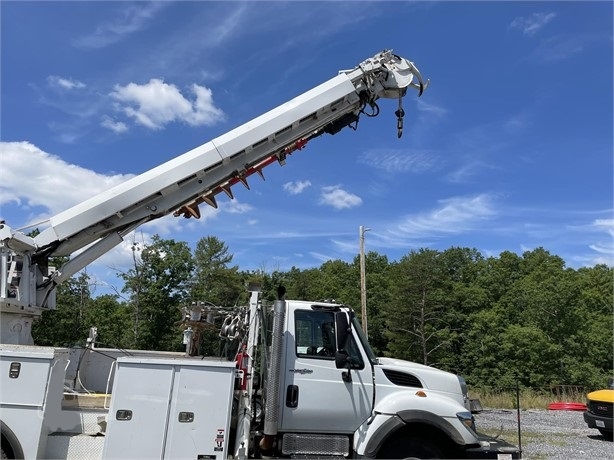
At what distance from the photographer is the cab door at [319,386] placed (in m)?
6.30

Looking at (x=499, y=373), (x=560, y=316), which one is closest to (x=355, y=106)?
(x=499, y=373)

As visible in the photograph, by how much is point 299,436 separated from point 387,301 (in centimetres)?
5223

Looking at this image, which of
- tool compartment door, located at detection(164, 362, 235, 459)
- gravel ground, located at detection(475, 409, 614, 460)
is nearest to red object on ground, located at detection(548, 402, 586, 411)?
gravel ground, located at detection(475, 409, 614, 460)

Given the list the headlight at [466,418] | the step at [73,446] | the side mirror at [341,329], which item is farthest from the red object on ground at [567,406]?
the step at [73,446]

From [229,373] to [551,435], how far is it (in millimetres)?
12003

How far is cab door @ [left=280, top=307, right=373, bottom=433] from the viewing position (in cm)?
630

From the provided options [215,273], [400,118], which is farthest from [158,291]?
[400,118]

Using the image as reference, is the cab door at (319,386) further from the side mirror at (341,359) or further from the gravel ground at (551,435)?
the gravel ground at (551,435)

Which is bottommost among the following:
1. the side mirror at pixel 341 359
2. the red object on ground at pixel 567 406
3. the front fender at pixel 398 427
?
the red object on ground at pixel 567 406

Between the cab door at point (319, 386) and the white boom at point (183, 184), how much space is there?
99.3 inches

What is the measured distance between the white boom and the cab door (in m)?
2.52

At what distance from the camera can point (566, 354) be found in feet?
159

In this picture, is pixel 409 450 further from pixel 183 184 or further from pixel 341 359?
pixel 183 184

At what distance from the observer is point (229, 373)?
5.76 metres
